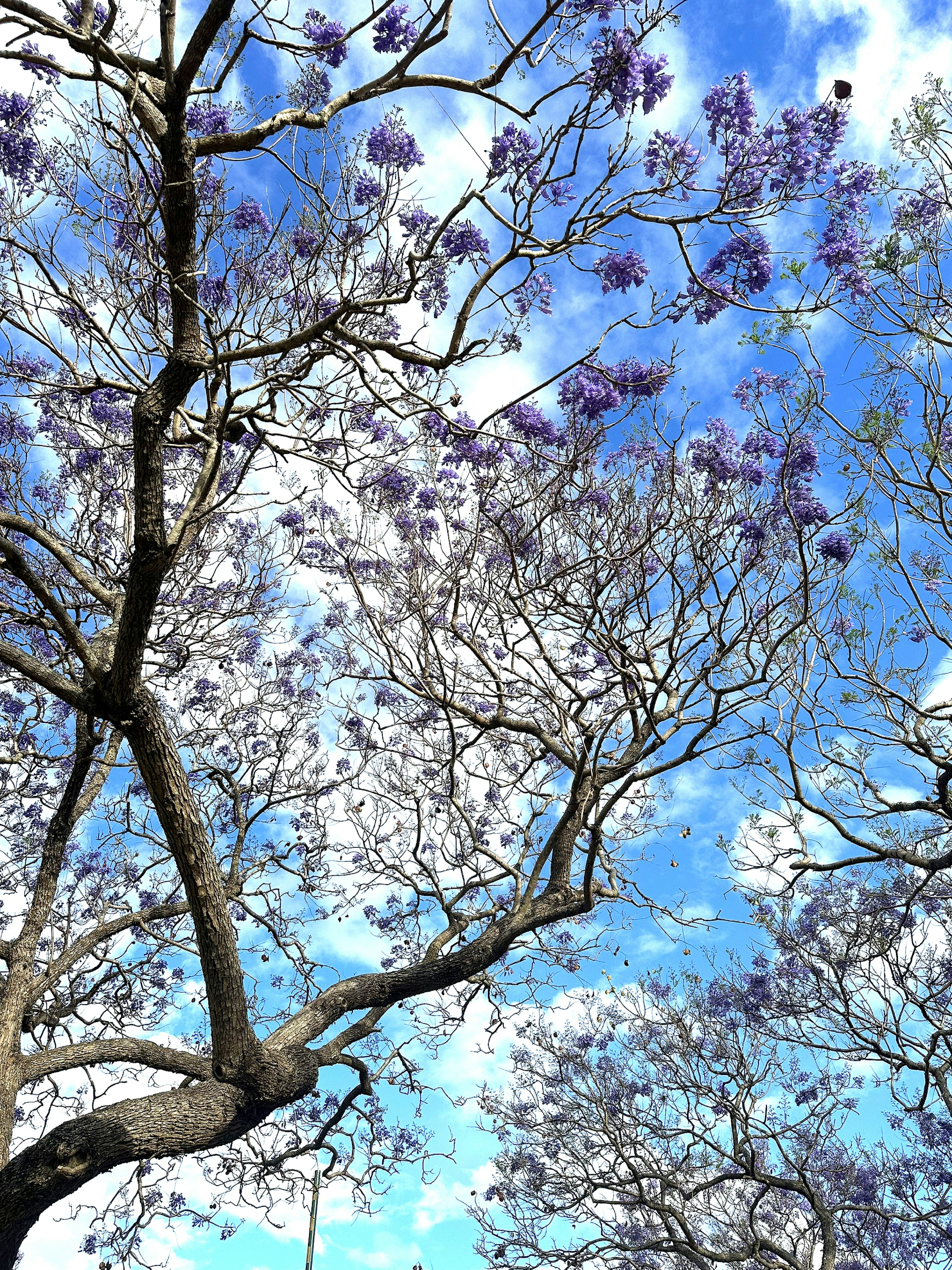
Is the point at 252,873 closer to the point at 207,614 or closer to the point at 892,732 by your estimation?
the point at 207,614

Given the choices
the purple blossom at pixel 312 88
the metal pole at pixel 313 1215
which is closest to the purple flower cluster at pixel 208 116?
the purple blossom at pixel 312 88

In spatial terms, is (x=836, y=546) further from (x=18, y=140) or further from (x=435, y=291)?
(x=18, y=140)

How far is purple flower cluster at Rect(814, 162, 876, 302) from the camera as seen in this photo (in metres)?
4.71

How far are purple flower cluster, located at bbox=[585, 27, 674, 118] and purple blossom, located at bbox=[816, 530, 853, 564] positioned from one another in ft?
8.25

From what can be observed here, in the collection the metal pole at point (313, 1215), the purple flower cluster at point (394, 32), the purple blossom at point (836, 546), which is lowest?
the metal pole at point (313, 1215)

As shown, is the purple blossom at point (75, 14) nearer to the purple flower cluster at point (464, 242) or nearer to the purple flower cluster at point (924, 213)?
the purple flower cluster at point (464, 242)

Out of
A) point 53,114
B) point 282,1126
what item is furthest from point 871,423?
point 282,1126

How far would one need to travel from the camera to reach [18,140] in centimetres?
460

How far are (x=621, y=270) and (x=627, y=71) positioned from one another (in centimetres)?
85

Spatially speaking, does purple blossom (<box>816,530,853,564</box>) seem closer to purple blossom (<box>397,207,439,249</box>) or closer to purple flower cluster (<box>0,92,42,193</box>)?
purple blossom (<box>397,207,439,249</box>)

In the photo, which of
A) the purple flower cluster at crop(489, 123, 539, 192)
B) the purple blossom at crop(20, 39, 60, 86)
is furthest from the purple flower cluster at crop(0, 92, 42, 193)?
the purple flower cluster at crop(489, 123, 539, 192)

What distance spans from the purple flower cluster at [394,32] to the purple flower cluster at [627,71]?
0.81 meters

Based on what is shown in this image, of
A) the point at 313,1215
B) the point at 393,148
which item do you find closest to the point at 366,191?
the point at 393,148

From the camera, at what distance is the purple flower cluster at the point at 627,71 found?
11.6ft
